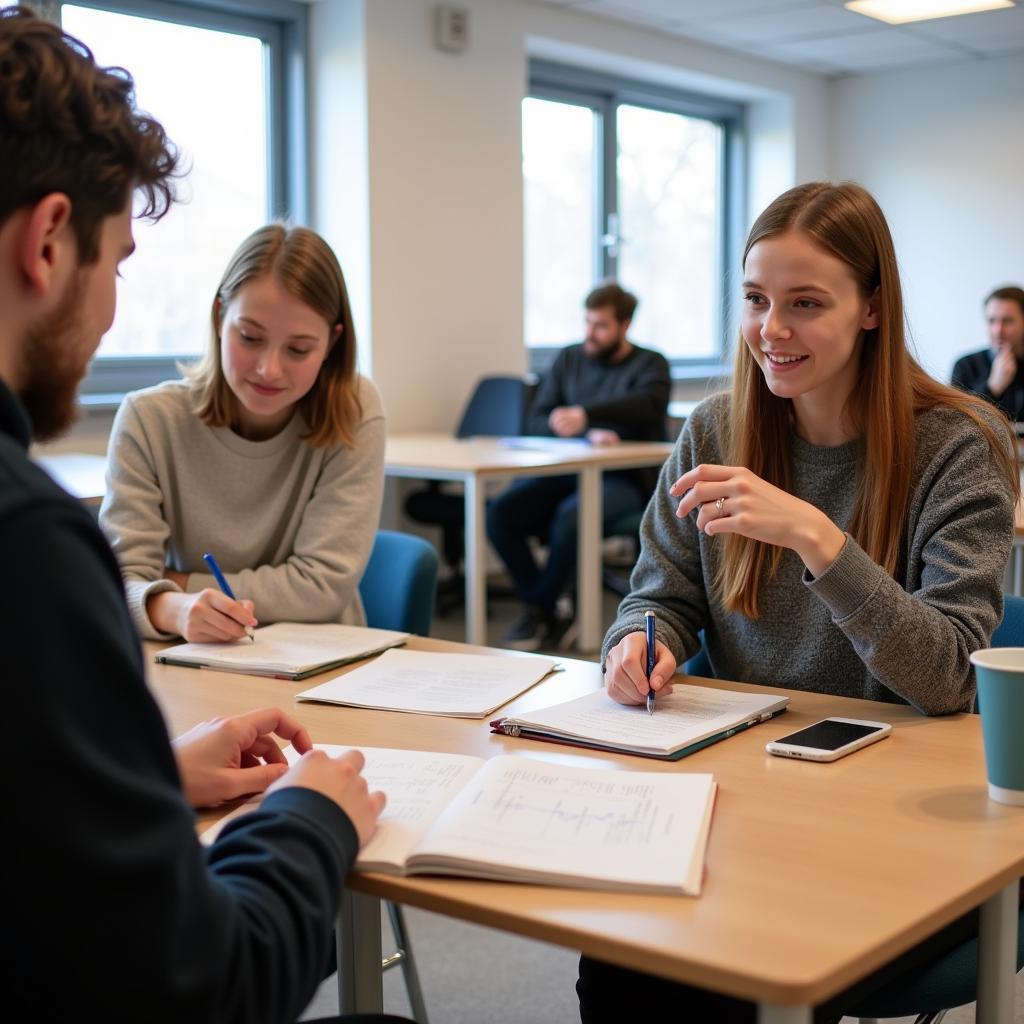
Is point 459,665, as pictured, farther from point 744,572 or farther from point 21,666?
point 21,666

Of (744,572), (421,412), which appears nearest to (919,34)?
(421,412)

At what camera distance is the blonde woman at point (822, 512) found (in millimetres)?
1401

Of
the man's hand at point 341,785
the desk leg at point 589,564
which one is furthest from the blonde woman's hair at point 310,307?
the desk leg at point 589,564

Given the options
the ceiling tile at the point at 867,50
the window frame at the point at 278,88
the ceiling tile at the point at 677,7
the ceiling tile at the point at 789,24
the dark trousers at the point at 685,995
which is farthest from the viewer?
the ceiling tile at the point at 867,50

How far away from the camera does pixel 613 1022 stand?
1.37m

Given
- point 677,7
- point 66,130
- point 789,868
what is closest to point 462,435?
point 677,7

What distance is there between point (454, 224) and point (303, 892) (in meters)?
4.97

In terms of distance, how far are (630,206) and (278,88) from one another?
7.43 ft

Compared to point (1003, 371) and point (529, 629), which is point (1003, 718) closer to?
point (529, 629)

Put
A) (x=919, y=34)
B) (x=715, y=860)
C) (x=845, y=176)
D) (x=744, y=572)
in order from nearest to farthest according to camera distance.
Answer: (x=715, y=860) → (x=744, y=572) → (x=919, y=34) → (x=845, y=176)

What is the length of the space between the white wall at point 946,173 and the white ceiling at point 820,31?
18cm

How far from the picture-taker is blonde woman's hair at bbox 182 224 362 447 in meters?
2.02

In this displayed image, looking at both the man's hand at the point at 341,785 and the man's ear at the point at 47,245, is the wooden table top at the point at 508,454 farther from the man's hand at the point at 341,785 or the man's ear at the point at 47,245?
the man's ear at the point at 47,245

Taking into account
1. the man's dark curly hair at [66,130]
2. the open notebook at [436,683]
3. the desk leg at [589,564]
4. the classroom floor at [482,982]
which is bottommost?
the classroom floor at [482,982]
